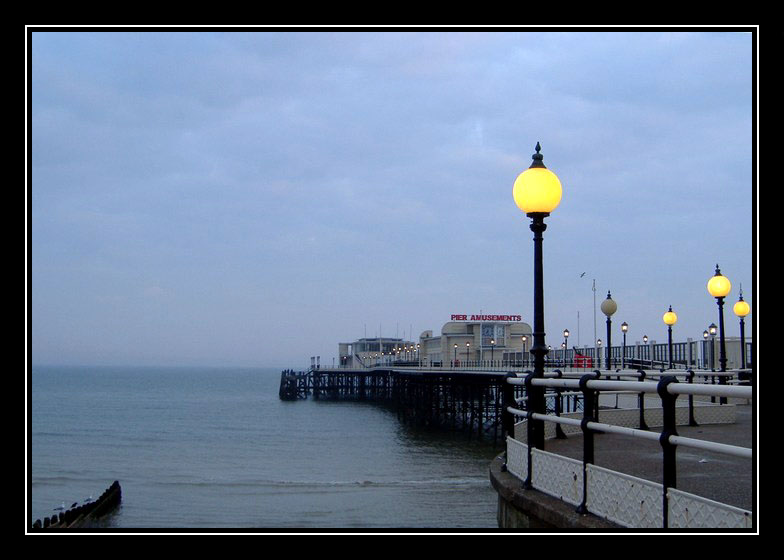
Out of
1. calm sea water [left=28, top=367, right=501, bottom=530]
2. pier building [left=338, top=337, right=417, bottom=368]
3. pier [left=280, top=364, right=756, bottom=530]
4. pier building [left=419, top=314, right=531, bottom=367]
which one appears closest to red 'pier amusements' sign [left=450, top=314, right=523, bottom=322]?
pier building [left=419, top=314, right=531, bottom=367]

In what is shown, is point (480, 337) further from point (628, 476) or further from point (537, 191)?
point (628, 476)

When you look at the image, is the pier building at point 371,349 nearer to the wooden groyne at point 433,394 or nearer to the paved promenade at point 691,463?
the wooden groyne at point 433,394

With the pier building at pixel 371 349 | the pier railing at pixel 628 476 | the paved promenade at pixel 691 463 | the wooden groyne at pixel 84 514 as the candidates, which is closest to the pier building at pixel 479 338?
the pier building at pixel 371 349

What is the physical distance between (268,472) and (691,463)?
94.8ft

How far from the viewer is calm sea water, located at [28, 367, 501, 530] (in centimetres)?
2267

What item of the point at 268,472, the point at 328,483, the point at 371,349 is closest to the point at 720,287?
the point at 328,483

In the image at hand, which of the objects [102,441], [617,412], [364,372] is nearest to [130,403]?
[364,372]

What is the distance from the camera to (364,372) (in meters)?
90.0

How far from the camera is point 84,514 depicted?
22.6 metres
